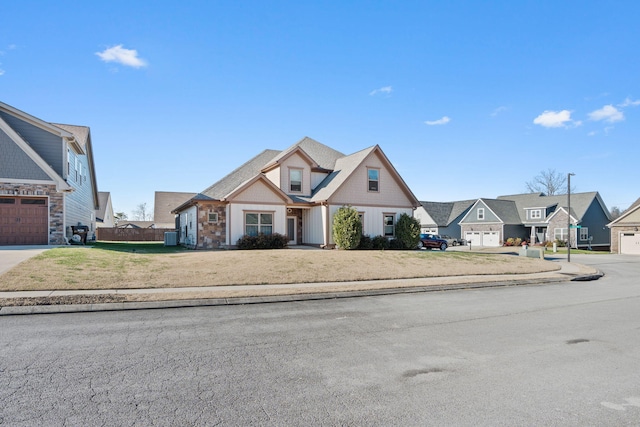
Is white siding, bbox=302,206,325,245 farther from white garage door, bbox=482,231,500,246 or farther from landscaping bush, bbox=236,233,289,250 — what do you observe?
white garage door, bbox=482,231,500,246

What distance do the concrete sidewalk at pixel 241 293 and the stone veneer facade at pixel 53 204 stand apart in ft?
42.1

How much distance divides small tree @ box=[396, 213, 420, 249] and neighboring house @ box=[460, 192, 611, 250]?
27228 millimetres

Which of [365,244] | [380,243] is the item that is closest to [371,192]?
[380,243]

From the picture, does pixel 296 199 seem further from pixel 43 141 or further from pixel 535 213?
pixel 535 213

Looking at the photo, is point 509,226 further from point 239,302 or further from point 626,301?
point 239,302

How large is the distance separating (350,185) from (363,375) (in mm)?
21994

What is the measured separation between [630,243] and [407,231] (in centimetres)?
2758

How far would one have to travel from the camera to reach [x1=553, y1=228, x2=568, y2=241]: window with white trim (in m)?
46.8

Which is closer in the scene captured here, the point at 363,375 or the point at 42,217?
the point at 363,375

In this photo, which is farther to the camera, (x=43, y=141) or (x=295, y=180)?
(x=295, y=180)

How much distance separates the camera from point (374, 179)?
27.9 metres

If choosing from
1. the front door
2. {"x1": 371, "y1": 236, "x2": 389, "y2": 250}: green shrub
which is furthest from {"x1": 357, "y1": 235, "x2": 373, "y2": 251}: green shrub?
the front door

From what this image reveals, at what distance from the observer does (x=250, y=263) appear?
53.0 feet

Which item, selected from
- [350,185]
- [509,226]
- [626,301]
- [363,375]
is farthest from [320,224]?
[509,226]
